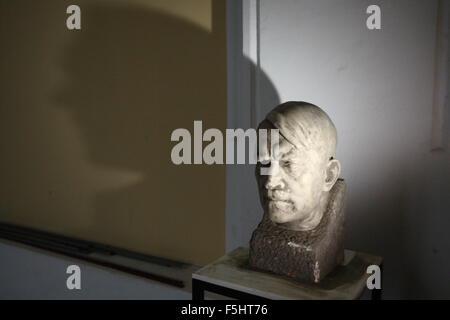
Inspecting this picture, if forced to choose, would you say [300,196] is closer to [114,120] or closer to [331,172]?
[331,172]

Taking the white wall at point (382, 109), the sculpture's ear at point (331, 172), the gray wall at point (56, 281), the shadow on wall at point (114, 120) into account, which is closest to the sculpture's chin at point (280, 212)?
the sculpture's ear at point (331, 172)

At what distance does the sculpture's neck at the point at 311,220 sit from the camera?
110cm

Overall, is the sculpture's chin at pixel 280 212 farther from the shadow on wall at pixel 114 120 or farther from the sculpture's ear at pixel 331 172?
the shadow on wall at pixel 114 120

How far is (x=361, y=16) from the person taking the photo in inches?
52.6

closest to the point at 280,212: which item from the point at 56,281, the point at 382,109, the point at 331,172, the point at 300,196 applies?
the point at 300,196

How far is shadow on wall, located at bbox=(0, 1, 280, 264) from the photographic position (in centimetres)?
173

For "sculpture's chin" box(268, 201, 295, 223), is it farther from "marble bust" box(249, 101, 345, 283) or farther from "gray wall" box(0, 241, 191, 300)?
"gray wall" box(0, 241, 191, 300)

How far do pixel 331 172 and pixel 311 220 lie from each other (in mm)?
139

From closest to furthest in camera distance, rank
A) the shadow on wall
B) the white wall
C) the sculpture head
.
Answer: the sculpture head
the white wall
the shadow on wall

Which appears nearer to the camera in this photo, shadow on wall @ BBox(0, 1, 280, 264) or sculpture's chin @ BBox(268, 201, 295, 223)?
sculpture's chin @ BBox(268, 201, 295, 223)

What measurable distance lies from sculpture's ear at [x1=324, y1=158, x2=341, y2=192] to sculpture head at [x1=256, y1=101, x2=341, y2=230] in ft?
0.10

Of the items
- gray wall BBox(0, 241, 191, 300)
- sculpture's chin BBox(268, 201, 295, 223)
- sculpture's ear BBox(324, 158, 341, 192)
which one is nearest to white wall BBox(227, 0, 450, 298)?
sculpture's ear BBox(324, 158, 341, 192)

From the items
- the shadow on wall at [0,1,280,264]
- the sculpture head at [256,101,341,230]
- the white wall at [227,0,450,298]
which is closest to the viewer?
the sculpture head at [256,101,341,230]
